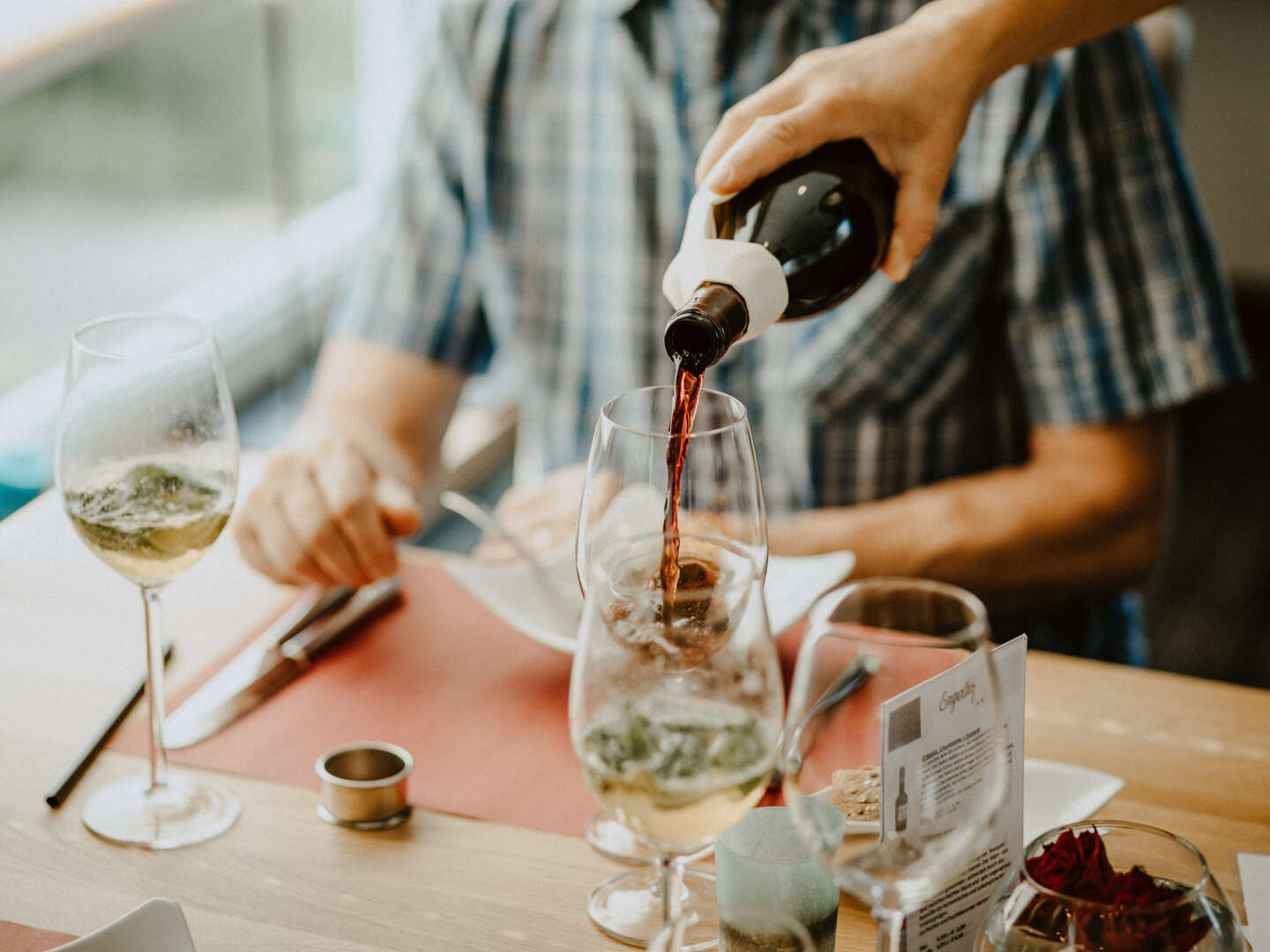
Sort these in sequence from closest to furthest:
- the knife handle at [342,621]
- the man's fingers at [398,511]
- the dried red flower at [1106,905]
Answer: the dried red flower at [1106,905], the knife handle at [342,621], the man's fingers at [398,511]

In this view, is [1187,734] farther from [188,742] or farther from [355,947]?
[188,742]

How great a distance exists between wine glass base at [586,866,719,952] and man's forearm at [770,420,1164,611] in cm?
71

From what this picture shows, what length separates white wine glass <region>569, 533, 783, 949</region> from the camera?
0.58 meters

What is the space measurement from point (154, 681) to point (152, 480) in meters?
0.13

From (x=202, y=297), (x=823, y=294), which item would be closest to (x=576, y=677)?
(x=823, y=294)

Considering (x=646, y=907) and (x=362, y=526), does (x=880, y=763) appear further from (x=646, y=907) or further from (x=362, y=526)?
(x=362, y=526)

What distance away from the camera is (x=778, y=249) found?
887 millimetres

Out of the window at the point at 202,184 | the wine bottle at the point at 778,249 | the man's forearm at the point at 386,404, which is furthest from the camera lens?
the window at the point at 202,184

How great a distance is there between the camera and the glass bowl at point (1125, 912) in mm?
570

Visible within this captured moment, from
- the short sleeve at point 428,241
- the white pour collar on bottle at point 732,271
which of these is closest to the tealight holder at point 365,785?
the white pour collar on bottle at point 732,271

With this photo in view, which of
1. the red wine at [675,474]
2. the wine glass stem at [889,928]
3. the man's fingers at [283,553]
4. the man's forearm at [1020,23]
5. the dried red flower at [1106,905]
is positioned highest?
the man's forearm at [1020,23]

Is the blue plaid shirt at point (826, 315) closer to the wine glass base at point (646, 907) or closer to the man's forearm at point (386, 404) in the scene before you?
the man's forearm at point (386, 404)

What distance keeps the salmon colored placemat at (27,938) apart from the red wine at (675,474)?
1.27 ft

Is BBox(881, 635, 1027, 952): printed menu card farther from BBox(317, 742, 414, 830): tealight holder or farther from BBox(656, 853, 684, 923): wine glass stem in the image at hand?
BBox(317, 742, 414, 830): tealight holder
